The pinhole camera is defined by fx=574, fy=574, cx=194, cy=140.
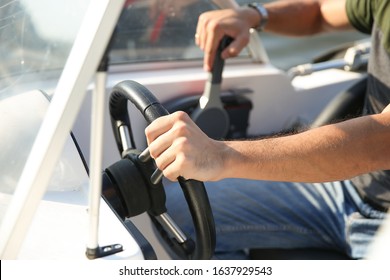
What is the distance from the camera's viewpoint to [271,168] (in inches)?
41.0

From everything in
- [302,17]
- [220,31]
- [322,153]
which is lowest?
[322,153]

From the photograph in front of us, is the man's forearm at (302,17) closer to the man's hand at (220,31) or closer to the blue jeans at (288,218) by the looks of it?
the man's hand at (220,31)

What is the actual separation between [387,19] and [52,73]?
900 mm

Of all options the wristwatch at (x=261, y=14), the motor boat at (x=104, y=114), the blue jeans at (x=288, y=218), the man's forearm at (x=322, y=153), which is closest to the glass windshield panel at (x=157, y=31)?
the motor boat at (x=104, y=114)

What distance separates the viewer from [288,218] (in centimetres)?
148

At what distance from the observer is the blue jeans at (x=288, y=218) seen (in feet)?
4.65

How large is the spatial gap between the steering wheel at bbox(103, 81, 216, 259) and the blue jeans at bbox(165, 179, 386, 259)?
0.65ft

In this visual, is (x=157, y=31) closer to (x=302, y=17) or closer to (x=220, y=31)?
(x=220, y=31)

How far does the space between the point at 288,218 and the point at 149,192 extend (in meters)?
0.46

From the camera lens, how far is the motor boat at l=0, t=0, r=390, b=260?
0.82m

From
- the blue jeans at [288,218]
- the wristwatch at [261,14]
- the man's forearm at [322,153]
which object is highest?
the wristwatch at [261,14]

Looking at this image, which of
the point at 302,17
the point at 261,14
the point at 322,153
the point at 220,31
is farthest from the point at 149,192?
the point at 302,17

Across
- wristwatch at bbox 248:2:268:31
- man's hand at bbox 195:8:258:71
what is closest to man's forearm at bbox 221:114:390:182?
man's hand at bbox 195:8:258:71

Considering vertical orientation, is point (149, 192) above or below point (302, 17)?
below
